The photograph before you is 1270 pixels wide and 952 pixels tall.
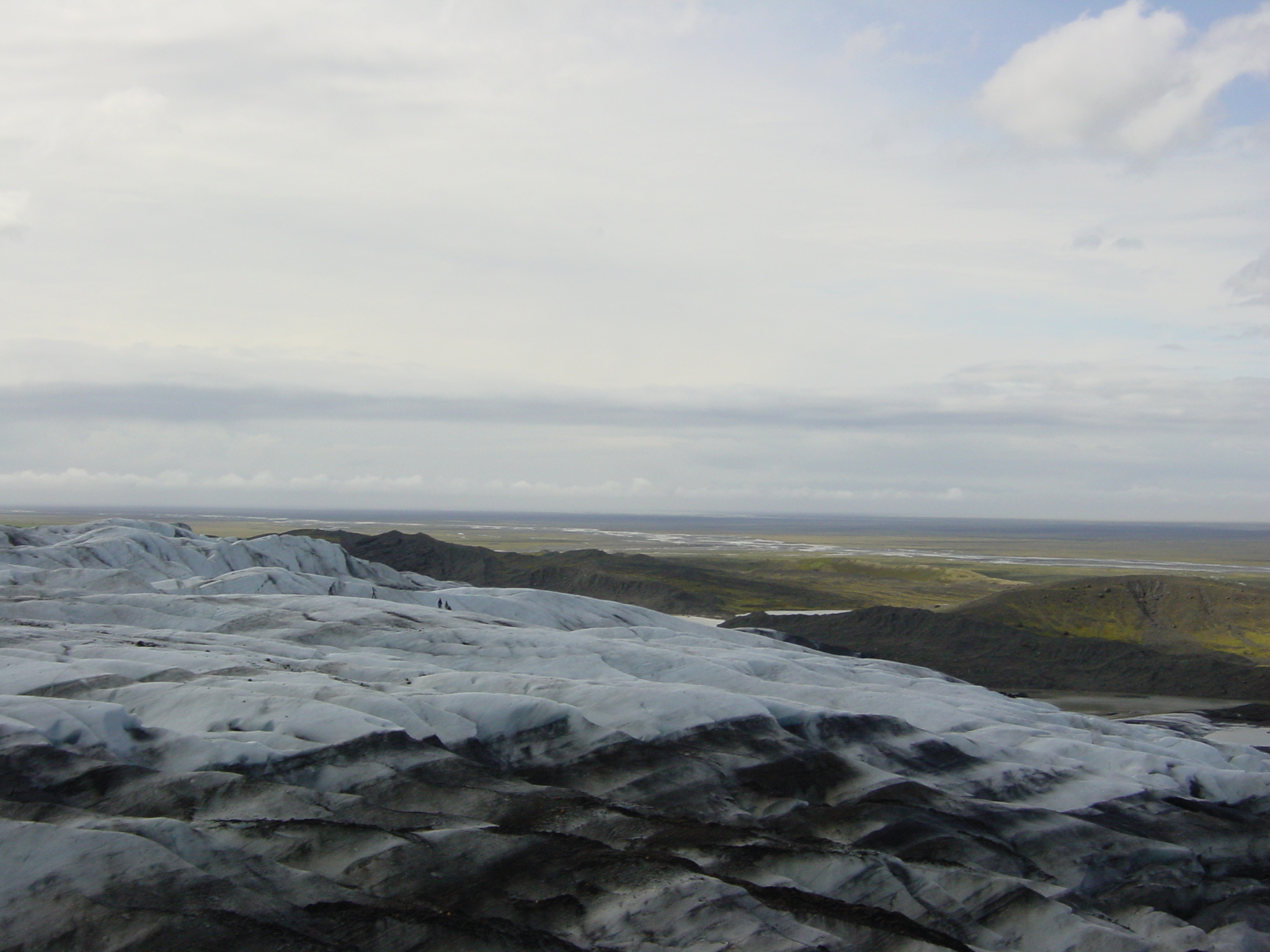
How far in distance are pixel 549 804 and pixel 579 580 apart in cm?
6590

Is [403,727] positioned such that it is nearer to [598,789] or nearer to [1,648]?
[598,789]

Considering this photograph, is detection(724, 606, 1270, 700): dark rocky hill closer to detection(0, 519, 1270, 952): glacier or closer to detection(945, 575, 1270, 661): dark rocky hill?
detection(945, 575, 1270, 661): dark rocky hill

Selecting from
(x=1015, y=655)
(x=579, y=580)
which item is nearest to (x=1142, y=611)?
(x=1015, y=655)

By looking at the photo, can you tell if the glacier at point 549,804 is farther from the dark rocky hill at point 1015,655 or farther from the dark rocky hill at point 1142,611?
the dark rocky hill at point 1142,611

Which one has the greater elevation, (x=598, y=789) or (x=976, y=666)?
(x=598, y=789)

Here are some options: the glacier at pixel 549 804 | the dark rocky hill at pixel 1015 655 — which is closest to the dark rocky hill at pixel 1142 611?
the dark rocky hill at pixel 1015 655

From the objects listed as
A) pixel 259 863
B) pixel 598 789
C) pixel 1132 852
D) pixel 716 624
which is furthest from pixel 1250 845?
pixel 716 624

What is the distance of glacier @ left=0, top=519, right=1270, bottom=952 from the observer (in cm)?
1245

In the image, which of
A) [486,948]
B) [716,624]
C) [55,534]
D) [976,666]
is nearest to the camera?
[486,948]

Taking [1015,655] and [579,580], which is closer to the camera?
[1015,655]

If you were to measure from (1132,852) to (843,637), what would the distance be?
43093 millimetres

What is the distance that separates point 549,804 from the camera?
15977mm

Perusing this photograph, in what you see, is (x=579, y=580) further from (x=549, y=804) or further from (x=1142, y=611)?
(x=549, y=804)

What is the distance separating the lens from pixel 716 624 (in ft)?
219
